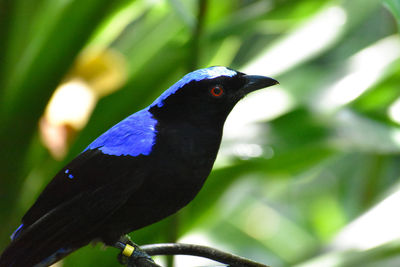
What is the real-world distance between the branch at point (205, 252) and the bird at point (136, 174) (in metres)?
0.05

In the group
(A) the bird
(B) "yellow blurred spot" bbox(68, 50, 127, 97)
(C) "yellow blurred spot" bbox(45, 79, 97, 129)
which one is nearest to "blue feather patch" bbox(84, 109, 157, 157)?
(A) the bird

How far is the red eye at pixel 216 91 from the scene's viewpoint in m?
1.12

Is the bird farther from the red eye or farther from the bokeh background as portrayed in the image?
the bokeh background

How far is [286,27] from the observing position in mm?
2828

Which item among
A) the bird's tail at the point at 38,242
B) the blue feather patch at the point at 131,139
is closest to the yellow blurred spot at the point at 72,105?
the blue feather patch at the point at 131,139

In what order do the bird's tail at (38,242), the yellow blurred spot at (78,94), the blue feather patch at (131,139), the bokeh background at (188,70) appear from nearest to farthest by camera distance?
1. the bird's tail at (38,242)
2. the blue feather patch at (131,139)
3. the yellow blurred spot at (78,94)
4. the bokeh background at (188,70)

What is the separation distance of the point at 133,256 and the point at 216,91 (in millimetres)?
332

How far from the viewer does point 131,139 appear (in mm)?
1107

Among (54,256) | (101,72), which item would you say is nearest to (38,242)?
(54,256)

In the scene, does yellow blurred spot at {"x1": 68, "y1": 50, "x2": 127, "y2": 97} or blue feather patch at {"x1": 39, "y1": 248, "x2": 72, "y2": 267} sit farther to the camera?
yellow blurred spot at {"x1": 68, "y1": 50, "x2": 127, "y2": 97}

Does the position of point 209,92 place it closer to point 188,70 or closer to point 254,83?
point 254,83

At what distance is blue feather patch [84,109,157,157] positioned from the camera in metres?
1.10

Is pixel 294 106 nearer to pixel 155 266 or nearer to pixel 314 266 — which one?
pixel 314 266

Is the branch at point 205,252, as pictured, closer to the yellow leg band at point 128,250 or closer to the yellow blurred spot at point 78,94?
the yellow leg band at point 128,250
